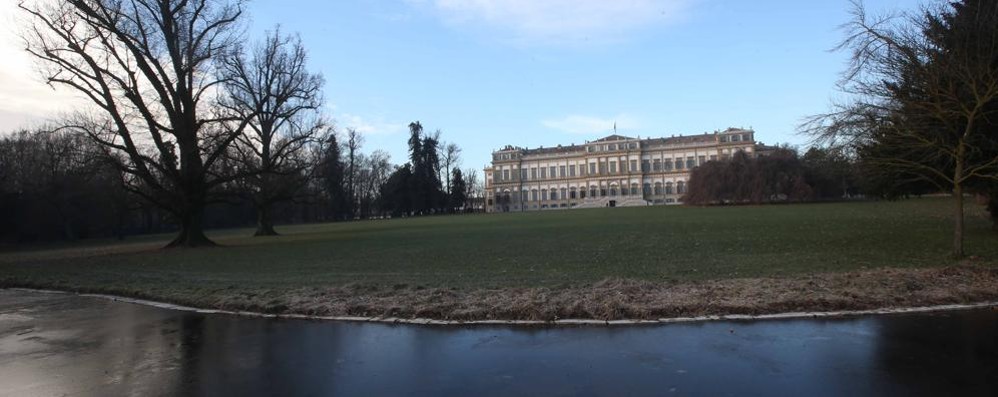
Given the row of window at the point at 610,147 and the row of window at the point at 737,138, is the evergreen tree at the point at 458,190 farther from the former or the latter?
the row of window at the point at 737,138

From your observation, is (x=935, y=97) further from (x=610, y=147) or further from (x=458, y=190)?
(x=610, y=147)

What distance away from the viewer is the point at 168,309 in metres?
11.0

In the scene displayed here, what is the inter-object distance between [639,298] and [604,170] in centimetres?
14903

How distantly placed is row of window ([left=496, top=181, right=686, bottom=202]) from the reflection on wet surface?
462 feet

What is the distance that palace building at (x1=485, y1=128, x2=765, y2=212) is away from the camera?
147125mm

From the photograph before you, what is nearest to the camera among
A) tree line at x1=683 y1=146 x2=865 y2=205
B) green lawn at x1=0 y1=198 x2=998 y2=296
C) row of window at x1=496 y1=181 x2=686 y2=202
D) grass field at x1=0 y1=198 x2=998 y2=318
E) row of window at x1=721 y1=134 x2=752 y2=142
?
grass field at x1=0 y1=198 x2=998 y2=318

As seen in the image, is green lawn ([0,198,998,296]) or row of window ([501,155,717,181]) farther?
row of window ([501,155,717,181])

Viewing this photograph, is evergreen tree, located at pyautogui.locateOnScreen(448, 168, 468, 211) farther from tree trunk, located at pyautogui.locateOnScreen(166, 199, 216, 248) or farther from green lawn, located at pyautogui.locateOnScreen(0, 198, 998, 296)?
green lawn, located at pyautogui.locateOnScreen(0, 198, 998, 296)

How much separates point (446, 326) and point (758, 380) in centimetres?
411

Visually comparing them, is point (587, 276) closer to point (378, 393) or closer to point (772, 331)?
point (772, 331)

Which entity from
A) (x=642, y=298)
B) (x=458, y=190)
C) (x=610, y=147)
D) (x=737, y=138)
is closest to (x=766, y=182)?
(x=737, y=138)

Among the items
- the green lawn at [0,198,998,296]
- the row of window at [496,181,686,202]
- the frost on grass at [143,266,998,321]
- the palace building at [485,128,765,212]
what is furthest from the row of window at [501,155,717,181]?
the frost on grass at [143,266,998,321]

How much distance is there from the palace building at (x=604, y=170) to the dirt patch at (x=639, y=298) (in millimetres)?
131783

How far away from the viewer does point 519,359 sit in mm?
6578
